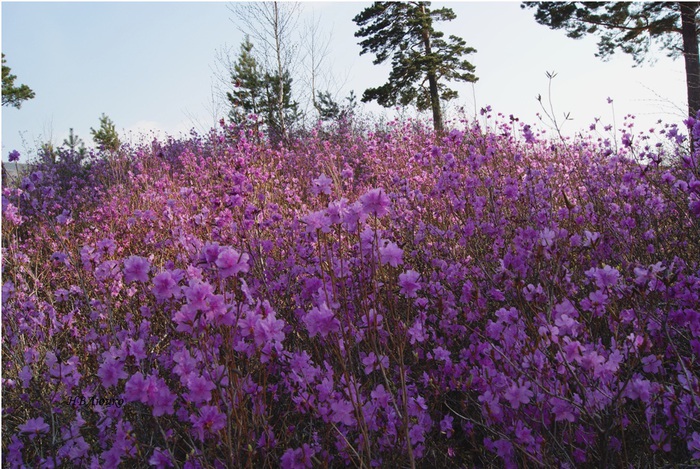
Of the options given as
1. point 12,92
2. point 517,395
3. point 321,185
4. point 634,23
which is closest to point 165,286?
point 321,185

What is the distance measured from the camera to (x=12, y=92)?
80.6 feet

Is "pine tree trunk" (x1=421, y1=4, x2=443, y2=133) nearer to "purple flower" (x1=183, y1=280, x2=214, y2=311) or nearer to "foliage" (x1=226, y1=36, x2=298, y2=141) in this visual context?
"foliage" (x1=226, y1=36, x2=298, y2=141)

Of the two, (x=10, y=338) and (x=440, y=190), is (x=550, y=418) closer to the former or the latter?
(x=440, y=190)

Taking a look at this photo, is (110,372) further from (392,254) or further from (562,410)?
(562,410)

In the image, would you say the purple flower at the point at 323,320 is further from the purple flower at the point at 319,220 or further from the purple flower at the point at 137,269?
the purple flower at the point at 137,269

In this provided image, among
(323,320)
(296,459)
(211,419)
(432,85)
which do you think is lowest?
(296,459)

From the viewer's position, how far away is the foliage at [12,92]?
2352 centimetres

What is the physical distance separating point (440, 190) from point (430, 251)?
1.90ft

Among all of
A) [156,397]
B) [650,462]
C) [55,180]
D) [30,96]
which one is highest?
[30,96]

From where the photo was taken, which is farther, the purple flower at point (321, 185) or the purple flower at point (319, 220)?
the purple flower at point (321, 185)

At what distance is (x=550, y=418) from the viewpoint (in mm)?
1731

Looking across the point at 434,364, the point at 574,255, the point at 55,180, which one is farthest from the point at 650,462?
the point at 55,180

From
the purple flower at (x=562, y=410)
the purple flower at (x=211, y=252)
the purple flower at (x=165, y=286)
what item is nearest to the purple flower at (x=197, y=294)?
the purple flower at (x=211, y=252)

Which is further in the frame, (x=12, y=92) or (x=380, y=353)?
(x=12, y=92)
